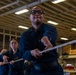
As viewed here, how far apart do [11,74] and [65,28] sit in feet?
34.9

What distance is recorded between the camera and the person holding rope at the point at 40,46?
7.88 ft

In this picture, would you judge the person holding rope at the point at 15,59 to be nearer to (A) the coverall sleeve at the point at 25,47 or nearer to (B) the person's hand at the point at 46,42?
(A) the coverall sleeve at the point at 25,47

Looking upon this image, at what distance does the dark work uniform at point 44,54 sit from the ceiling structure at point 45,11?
20.7 feet

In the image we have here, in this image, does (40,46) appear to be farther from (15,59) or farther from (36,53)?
(15,59)

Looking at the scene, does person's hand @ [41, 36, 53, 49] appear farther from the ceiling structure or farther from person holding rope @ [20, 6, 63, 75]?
the ceiling structure

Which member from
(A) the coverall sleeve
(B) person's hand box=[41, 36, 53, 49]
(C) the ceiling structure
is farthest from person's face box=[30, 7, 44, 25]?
(C) the ceiling structure

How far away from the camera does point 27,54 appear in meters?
2.51

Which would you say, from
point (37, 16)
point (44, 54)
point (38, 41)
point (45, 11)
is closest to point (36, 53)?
point (44, 54)

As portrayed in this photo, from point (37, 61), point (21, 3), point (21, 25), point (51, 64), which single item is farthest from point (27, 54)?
point (21, 25)

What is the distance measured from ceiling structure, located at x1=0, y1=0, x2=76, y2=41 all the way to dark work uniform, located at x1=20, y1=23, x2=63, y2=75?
6310 mm

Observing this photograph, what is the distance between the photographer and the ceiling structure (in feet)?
30.8

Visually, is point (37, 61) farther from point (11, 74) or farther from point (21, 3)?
point (21, 3)

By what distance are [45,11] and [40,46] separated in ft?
27.0

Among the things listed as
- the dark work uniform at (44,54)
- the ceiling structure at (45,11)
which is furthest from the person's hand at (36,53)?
the ceiling structure at (45,11)
